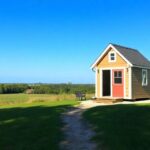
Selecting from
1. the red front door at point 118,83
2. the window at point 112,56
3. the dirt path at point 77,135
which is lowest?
the dirt path at point 77,135

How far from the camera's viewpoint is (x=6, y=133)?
15391 mm

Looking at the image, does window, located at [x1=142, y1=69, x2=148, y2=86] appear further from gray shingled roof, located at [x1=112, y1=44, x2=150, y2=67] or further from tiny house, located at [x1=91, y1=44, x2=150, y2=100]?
gray shingled roof, located at [x1=112, y1=44, x2=150, y2=67]

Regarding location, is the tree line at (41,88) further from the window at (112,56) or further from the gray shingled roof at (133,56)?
the window at (112,56)

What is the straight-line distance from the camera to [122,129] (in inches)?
565

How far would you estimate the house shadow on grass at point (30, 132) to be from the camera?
1325 centimetres

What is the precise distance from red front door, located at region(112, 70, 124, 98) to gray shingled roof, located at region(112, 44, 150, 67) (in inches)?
60.0

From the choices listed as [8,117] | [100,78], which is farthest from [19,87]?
[8,117]

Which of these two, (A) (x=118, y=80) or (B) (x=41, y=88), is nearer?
(A) (x=118, y=80)

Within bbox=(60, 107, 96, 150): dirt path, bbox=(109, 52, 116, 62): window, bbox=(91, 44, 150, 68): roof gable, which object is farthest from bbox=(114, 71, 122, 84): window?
bbox=(60, 107, 96, 150): dirt path

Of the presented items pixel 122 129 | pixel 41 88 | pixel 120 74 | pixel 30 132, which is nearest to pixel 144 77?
pixel 120 74

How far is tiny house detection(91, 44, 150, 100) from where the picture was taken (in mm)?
31775

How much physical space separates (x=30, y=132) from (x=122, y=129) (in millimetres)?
3748

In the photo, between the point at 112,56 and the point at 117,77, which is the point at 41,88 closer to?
the point at 112,56

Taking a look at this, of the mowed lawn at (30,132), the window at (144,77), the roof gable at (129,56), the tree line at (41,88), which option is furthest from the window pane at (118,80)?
the tree line at (41,88)
